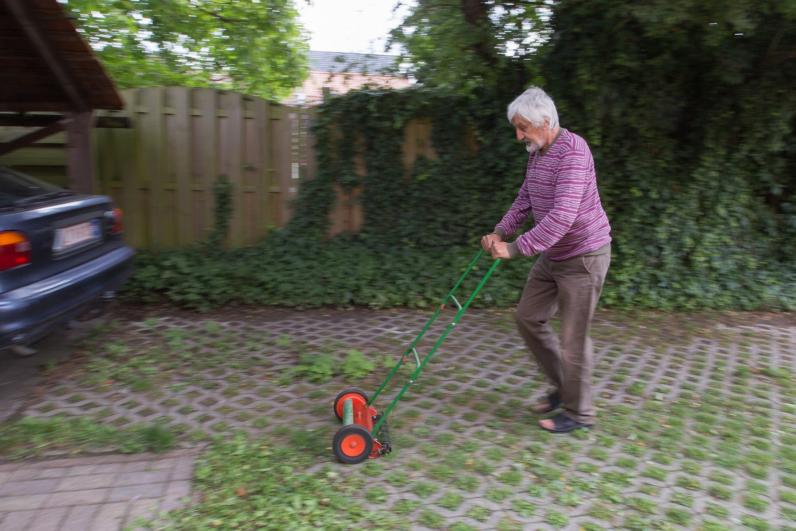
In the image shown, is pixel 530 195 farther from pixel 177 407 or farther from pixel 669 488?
pixel 177 407

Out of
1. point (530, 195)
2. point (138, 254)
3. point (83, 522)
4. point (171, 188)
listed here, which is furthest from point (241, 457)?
point (171, 188)

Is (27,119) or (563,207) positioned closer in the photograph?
(563,207)

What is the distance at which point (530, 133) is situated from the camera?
128 inches

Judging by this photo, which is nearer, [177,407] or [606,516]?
[606,516]

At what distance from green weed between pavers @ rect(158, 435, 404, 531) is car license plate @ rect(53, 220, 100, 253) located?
1.79m

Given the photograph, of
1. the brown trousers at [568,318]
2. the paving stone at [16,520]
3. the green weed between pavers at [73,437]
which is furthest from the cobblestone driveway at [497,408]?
the paving stone at [16,520]

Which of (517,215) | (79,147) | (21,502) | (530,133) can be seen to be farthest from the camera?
(79,147)

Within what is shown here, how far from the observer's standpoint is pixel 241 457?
126 inches

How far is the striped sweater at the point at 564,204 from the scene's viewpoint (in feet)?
10.3

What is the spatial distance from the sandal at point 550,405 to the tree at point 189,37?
20.3 ft

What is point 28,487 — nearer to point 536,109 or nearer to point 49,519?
point 49,519

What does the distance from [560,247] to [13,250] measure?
3.20m

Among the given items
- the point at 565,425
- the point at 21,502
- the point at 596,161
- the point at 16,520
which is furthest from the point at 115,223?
the point at 596,161

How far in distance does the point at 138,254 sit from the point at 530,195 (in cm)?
439
